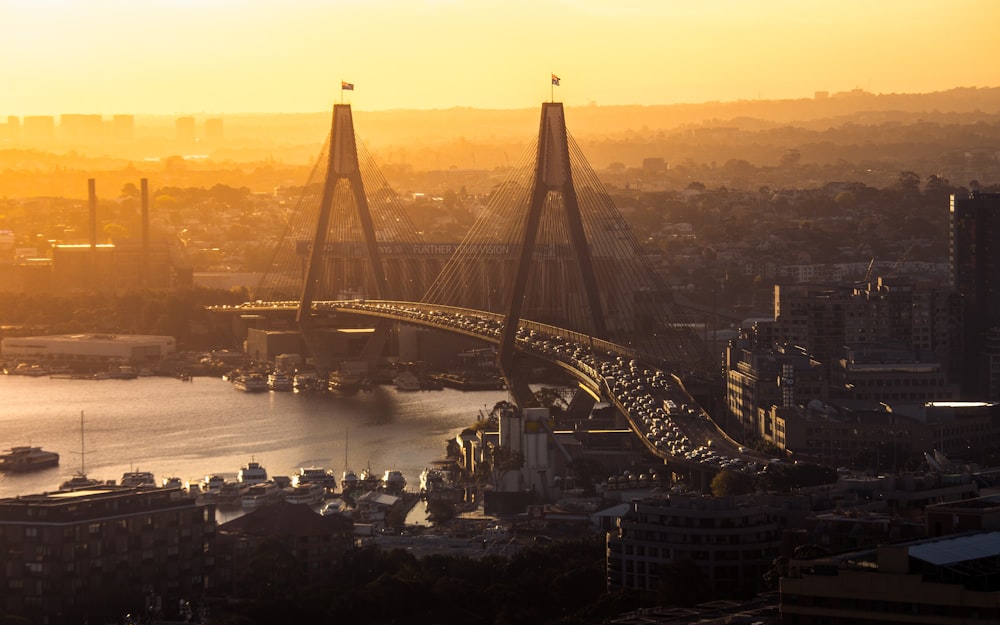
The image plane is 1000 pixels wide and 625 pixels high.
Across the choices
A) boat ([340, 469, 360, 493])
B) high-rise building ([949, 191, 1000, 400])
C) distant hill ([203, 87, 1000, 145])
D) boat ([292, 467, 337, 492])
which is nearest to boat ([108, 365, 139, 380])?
high-rise building ([949, 191, 1000, 400])

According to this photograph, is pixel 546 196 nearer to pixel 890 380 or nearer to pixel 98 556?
pixel 890 380

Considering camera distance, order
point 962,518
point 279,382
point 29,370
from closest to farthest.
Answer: point 962,518
point 279,382
point 29,370

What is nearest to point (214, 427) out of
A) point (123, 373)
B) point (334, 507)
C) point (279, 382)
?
point (279, 382)

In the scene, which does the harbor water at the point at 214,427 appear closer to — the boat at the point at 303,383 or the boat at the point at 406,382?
the boat at the point at 406,382

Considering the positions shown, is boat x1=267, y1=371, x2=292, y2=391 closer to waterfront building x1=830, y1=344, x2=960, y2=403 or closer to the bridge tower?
the bridge tower

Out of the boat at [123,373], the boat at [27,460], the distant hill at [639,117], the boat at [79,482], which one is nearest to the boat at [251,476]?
the boat at [79,482]

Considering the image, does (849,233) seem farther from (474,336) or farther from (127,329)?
(474,336)
